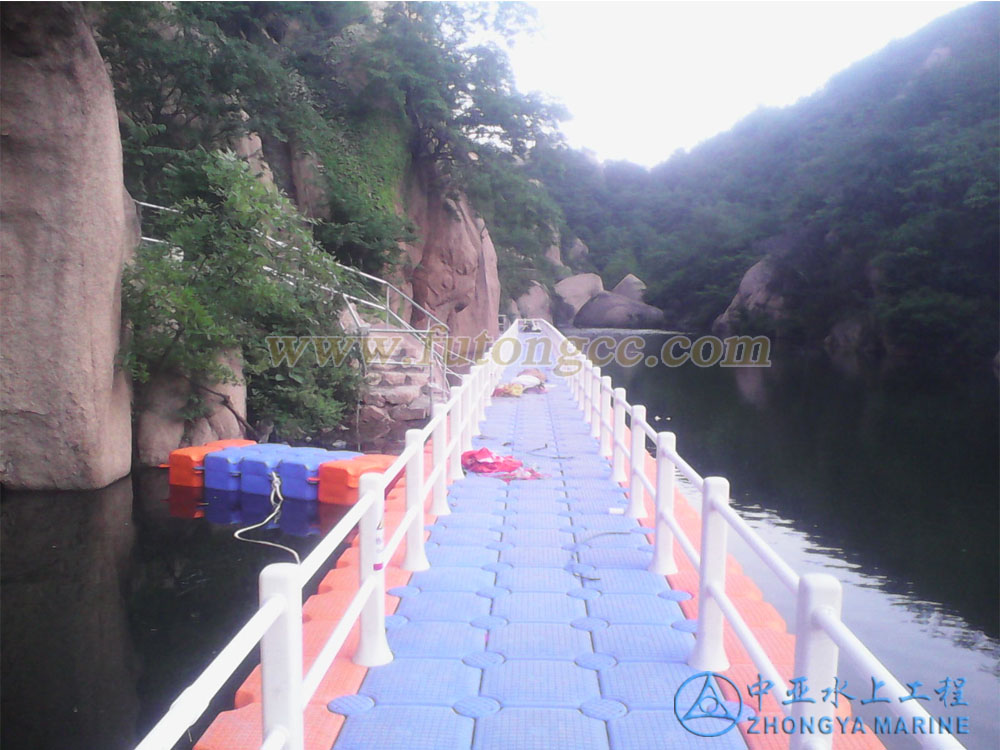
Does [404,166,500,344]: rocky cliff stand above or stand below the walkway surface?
above

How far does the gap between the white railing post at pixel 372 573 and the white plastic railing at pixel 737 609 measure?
1.39 m

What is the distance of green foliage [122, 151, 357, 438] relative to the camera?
10.4 m

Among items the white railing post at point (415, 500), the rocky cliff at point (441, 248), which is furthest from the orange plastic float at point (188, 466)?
the rocky cliff at point (441, 248)

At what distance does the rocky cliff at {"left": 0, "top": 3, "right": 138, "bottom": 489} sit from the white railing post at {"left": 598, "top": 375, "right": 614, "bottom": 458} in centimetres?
550

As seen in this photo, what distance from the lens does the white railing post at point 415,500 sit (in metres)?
4.95

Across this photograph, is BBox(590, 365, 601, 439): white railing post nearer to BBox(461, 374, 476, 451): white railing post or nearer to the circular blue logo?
BBox(461, 374, 476, 451): white railing post

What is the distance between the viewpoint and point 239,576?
7.45 m

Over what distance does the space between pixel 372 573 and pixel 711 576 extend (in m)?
1.47

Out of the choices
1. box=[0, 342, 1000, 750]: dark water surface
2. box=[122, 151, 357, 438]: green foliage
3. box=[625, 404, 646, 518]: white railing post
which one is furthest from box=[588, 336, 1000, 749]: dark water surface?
box=[122, 151, 357, 438]: green foliage

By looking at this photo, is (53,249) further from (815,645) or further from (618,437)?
(815,645)

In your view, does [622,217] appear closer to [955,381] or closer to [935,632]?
[955,381]

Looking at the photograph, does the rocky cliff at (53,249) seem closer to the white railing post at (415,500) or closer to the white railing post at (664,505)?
the white railing post at (415,500)

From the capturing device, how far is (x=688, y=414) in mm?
20078

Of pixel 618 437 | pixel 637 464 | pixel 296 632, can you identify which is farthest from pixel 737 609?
pixel 618 437
